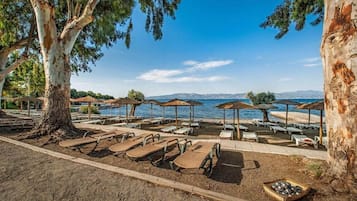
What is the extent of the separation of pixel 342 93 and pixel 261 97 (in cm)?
1827

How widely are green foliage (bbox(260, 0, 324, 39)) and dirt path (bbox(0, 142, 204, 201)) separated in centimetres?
812

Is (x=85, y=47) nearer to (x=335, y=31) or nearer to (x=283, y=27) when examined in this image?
Answer: (x=283, y=27)

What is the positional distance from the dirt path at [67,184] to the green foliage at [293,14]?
812cm

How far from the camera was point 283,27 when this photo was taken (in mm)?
7332

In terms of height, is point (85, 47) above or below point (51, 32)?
above

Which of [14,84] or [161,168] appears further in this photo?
[14,84]

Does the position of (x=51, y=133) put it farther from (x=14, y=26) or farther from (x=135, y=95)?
(x=135, y=95)

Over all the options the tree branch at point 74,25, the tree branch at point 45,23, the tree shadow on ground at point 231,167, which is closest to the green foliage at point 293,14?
the tree shadow on ground at point 231,167

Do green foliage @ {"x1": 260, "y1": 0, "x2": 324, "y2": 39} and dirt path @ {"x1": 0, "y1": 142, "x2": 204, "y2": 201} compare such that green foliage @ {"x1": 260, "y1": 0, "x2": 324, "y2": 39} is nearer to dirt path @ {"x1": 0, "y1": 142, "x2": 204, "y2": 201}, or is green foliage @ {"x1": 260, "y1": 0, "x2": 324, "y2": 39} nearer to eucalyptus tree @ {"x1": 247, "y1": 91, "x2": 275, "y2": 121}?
dirt path @ {"x1": 0, "y1": 142, "x2": 204, "y2": 201}

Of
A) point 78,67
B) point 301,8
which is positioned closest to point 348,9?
point 301,8

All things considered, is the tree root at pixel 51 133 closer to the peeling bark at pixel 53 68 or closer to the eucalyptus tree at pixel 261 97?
the peeling bark at pixel 53 68

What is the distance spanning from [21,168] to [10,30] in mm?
11426

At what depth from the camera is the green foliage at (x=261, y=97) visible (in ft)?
63.9

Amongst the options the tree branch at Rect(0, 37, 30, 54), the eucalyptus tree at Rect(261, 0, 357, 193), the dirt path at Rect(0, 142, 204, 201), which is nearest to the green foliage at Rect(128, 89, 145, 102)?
the tree branch at Rect(0, 37, 30, 54)
